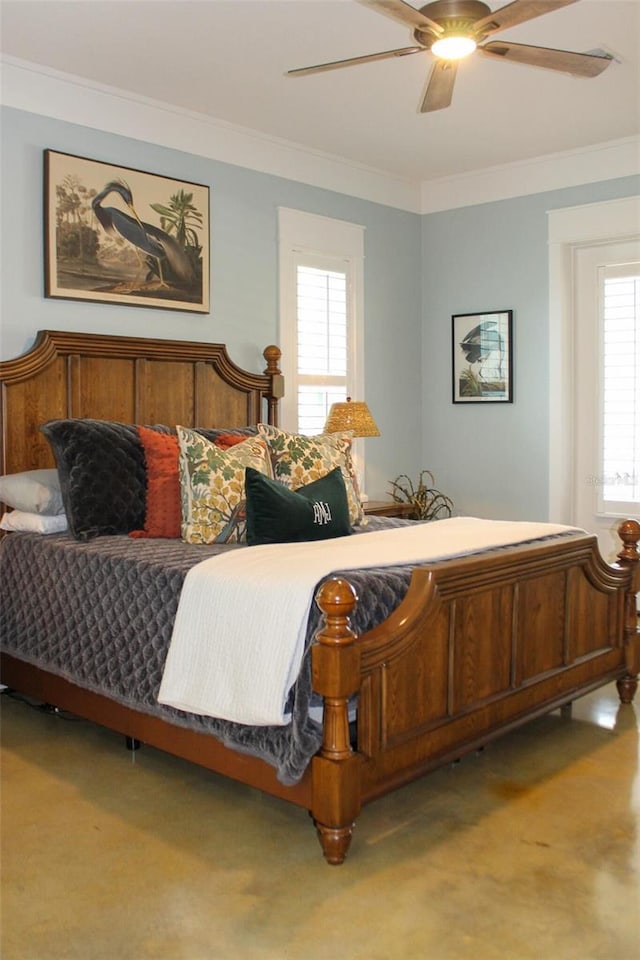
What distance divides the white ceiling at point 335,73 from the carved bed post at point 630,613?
1960 mm

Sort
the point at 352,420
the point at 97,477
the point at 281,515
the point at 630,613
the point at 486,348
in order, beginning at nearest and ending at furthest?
the point at 281,515, the point at 97,477, the point at 630,613, the point at 352,420, the point at 486,348

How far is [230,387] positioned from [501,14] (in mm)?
2463

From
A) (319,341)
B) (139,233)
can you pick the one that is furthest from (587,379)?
(139,233)

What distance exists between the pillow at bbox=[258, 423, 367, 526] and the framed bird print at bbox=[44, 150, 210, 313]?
986mm

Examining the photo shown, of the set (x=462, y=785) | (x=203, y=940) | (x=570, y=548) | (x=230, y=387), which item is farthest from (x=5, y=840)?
(x=230, y=387)

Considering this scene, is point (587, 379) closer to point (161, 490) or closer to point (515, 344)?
point (515, 344)

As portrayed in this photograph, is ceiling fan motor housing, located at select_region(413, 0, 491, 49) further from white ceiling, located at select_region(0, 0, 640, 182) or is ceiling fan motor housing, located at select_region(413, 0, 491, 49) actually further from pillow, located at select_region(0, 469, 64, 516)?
pillow, located at select_region(0, 469, 64, 516)

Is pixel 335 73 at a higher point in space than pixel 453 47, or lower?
higher

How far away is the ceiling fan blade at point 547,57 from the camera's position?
2.83 metres

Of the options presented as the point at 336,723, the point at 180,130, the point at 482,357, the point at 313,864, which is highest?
the point at 180,130

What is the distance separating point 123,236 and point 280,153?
1177mm

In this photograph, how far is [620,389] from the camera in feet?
16.9

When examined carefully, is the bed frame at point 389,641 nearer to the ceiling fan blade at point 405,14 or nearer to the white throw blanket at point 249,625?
the white throw blanket at point 249,625

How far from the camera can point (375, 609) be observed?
8.75ft
